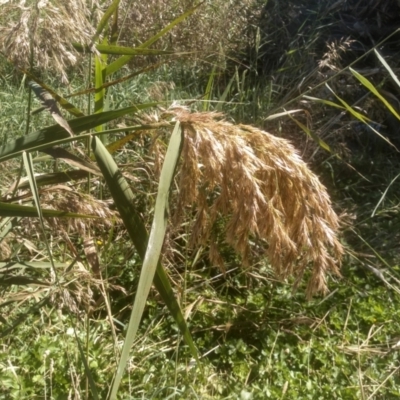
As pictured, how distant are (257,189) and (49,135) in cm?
49

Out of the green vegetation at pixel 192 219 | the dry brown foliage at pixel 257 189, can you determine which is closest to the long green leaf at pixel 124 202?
the green vegetation at pixel 192 219

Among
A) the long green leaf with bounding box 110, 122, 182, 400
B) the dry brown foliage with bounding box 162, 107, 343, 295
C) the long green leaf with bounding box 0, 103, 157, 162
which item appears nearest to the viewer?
the long green leaf with bounding box 110, 122, 182, 400

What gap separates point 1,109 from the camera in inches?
144

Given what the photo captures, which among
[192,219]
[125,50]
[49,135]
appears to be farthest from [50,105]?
[192,219]

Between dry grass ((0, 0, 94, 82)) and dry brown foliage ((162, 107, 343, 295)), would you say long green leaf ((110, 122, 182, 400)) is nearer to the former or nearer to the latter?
dry brown foliage ((162, 107, 343, 295))

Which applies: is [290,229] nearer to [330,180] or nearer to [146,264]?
[146,264]

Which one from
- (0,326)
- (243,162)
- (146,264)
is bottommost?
(0,326)

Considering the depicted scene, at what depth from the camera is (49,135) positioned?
1.53 meters

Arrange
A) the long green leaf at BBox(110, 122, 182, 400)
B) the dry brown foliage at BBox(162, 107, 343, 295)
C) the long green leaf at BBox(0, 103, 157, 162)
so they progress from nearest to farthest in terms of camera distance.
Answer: the long green leaf at BBox(110, 122, 182, 400), the dry brown foliage at BBox(162, 107, 343, 295), the long green leaf at BBox(0, 103, 157, 162)

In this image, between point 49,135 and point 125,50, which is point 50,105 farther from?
point 125,50

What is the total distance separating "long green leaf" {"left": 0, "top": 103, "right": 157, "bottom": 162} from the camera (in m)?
1.50

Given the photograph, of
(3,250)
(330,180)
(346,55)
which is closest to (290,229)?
(3,250)

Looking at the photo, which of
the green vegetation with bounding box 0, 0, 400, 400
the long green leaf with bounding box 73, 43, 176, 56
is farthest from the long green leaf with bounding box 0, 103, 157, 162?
the long green leaf with bounding box 73, 43, 176, 56

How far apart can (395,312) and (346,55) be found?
1.90 metres
